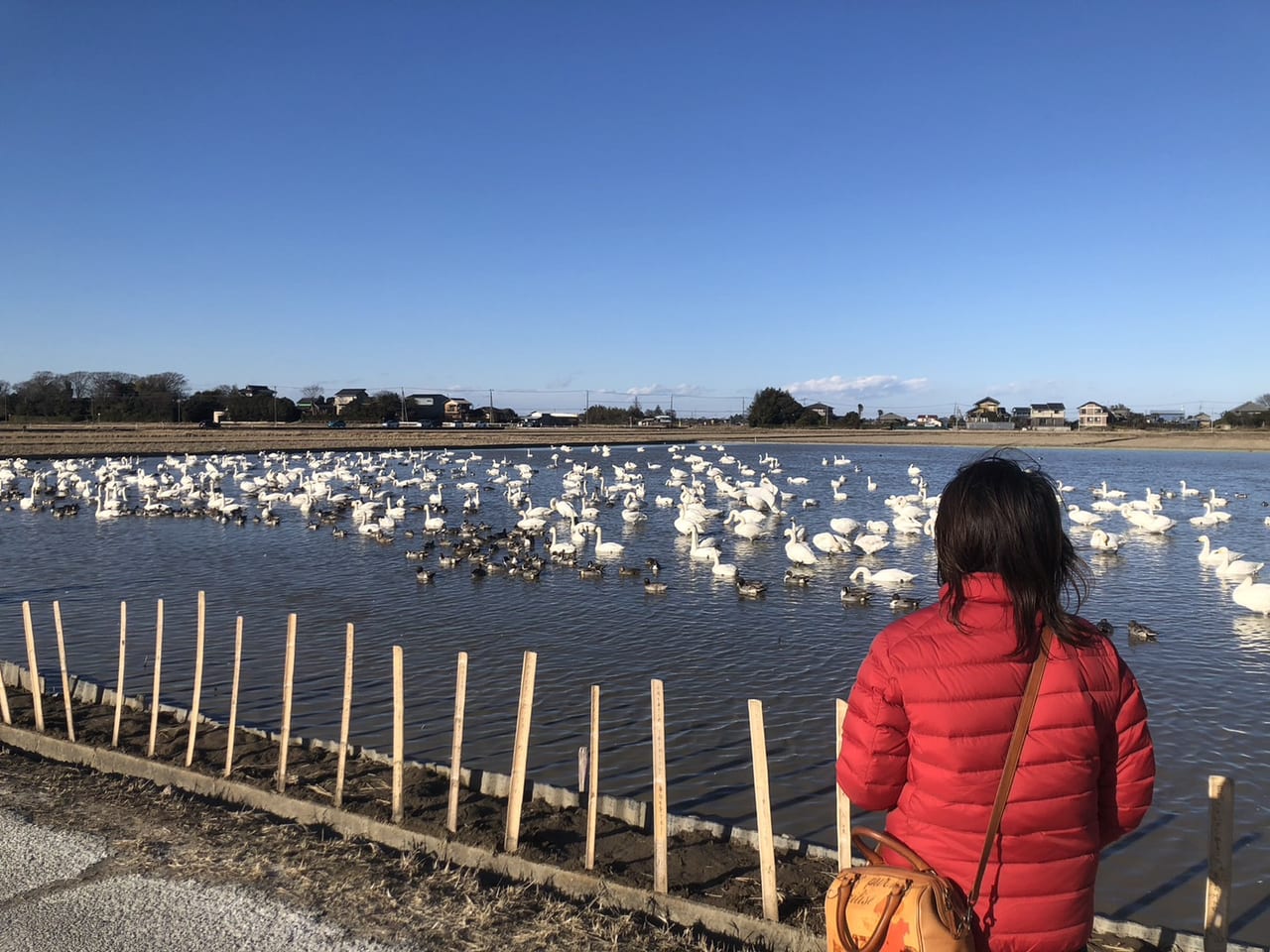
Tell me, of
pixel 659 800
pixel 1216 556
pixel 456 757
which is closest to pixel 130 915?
pixel 456 757

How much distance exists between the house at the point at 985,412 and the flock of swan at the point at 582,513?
370ft

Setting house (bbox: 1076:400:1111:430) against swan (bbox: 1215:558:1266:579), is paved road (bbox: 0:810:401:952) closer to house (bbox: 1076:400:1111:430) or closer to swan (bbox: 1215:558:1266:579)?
swan (bbox: 1215:558:1266:579)

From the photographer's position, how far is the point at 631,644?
13.3 meters

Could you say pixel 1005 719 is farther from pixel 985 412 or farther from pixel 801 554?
pixel 985 412

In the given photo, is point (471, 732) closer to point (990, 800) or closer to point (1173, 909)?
point (1173, 909)

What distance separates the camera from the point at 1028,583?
2707 millimetres

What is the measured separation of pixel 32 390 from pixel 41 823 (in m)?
117

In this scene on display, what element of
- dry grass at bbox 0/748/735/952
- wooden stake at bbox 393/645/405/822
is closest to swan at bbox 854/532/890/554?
wooden stake at bbox 393/645/405/822

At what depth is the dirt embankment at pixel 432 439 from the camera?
2266 inches

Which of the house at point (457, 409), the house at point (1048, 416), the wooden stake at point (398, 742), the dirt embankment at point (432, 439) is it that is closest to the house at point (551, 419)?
the house at point (457, 409)

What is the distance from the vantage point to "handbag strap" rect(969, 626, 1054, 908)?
8.71 feet

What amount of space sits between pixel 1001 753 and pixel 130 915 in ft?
15.6

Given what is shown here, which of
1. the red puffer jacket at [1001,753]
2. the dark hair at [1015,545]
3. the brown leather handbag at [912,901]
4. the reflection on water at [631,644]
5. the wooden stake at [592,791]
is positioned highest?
the dark hair at [1015,545]

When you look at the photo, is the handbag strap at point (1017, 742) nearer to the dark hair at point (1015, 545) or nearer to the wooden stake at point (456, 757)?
the dark hair at point (1015, 545)
